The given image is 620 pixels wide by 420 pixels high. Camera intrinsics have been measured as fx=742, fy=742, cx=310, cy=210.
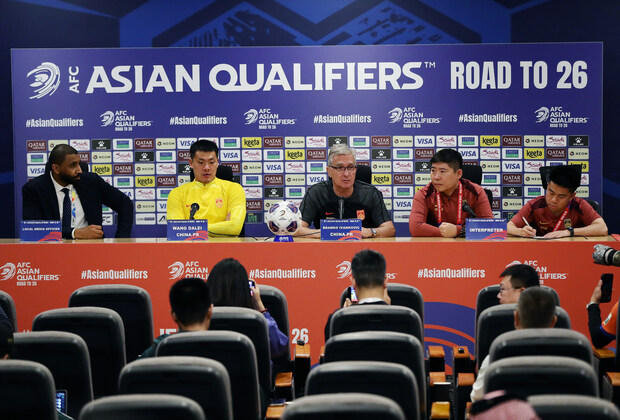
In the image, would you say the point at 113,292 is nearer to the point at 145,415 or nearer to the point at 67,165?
the point at 145,415

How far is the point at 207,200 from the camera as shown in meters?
5.82

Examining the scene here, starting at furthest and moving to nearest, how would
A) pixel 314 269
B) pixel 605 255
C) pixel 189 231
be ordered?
pixel 189 231
pixel 314 269
pixel 605 255

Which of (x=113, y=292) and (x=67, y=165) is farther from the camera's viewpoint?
(x=67, y=165)

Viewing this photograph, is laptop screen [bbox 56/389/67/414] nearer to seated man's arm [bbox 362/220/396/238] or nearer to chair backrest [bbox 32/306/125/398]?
chair backrest [bbox 32/306/125/398]

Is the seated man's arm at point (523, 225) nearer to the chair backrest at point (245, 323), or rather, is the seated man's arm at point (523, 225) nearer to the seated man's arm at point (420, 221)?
the seated man's arm at point (420, 221)

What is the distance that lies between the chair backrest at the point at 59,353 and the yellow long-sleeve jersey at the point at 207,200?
2901 mm

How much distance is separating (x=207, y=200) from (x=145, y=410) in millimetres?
3851

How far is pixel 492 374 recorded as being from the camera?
7.57 ft

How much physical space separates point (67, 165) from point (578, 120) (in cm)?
491

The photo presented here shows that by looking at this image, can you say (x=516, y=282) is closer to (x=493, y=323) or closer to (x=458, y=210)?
(x=493, y=323)

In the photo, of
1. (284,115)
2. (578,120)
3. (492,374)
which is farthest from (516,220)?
(492,374)

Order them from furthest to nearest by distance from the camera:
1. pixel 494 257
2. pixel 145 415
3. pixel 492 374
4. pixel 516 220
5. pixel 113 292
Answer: pixel 516 220, pixel 494 257, pixel 113 292, pixel 492 374, pixel 145 415

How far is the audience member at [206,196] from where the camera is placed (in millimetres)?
5730

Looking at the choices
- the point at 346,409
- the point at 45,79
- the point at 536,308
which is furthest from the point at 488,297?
the point at 45,79
